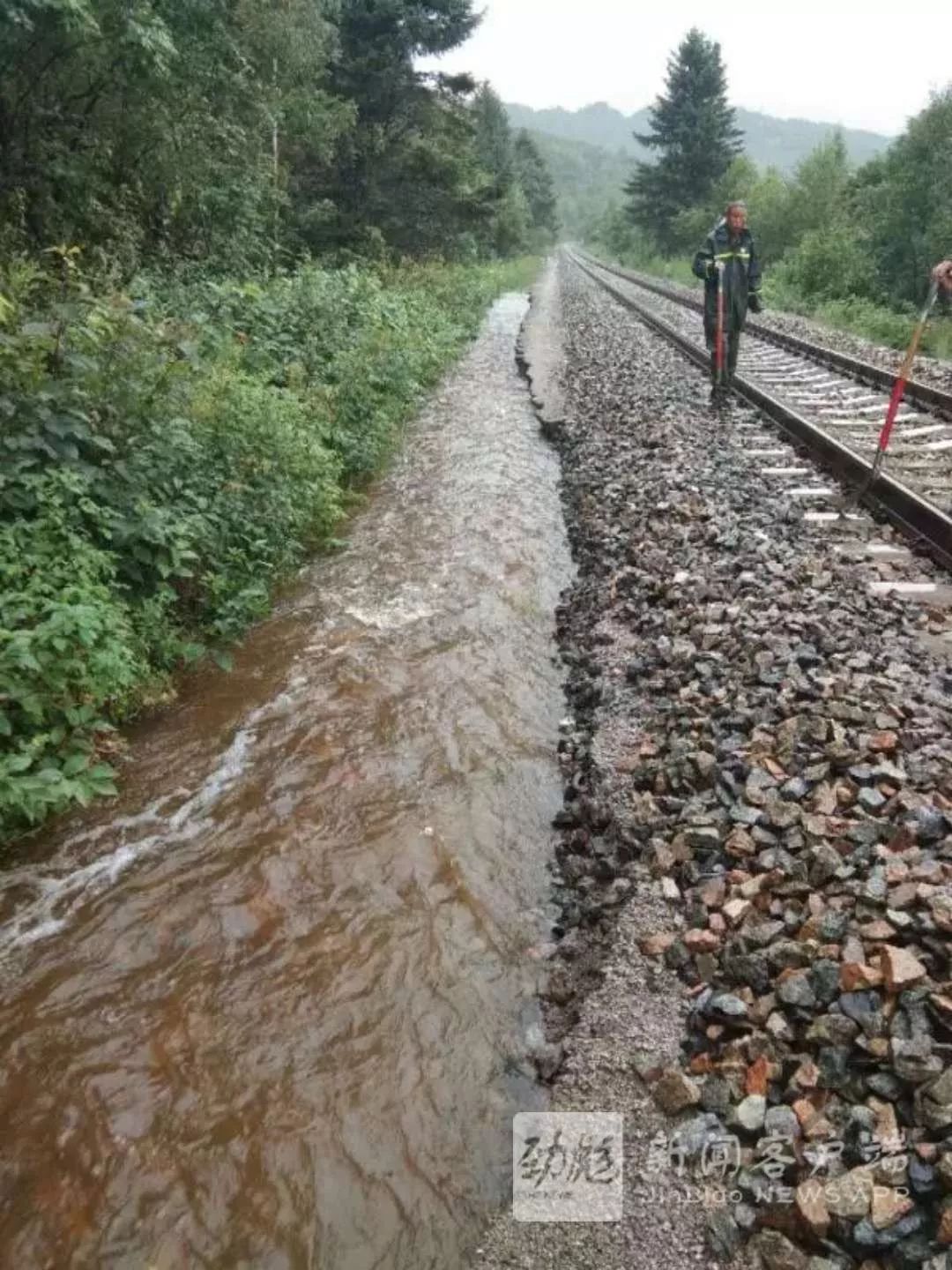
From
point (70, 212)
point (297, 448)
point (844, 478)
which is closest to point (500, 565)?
point (297, 448)

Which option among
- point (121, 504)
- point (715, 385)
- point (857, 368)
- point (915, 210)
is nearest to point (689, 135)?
point (915, 210)

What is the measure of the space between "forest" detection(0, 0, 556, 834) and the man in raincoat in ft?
14.1

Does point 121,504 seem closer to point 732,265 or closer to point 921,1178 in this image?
point 921,1178

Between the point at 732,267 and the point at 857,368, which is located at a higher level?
the point at 732,267

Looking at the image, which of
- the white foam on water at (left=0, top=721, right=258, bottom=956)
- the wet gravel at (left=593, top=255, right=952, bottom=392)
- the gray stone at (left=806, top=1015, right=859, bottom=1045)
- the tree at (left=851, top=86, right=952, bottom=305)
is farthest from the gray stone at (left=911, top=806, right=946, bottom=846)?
the tree at (left=851, top=86, right=952, bottom=305)

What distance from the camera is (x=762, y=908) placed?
2.84m

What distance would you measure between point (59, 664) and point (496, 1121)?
9.26 ft

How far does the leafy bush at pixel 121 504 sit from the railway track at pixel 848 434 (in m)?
4.38

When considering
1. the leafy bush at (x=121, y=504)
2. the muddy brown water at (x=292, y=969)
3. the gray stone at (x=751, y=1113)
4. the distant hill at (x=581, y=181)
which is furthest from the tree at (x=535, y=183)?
the gray stone at (x=751, y=1113)

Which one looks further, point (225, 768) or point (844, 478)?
point (844, 478)

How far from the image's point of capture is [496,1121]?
258 centimetres

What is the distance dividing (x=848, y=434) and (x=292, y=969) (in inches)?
309

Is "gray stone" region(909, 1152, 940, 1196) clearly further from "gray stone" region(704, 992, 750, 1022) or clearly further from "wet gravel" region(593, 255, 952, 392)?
"wet gravel" region(593, 255, 952, 392)

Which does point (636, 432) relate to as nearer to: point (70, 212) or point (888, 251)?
point (70, 212)
